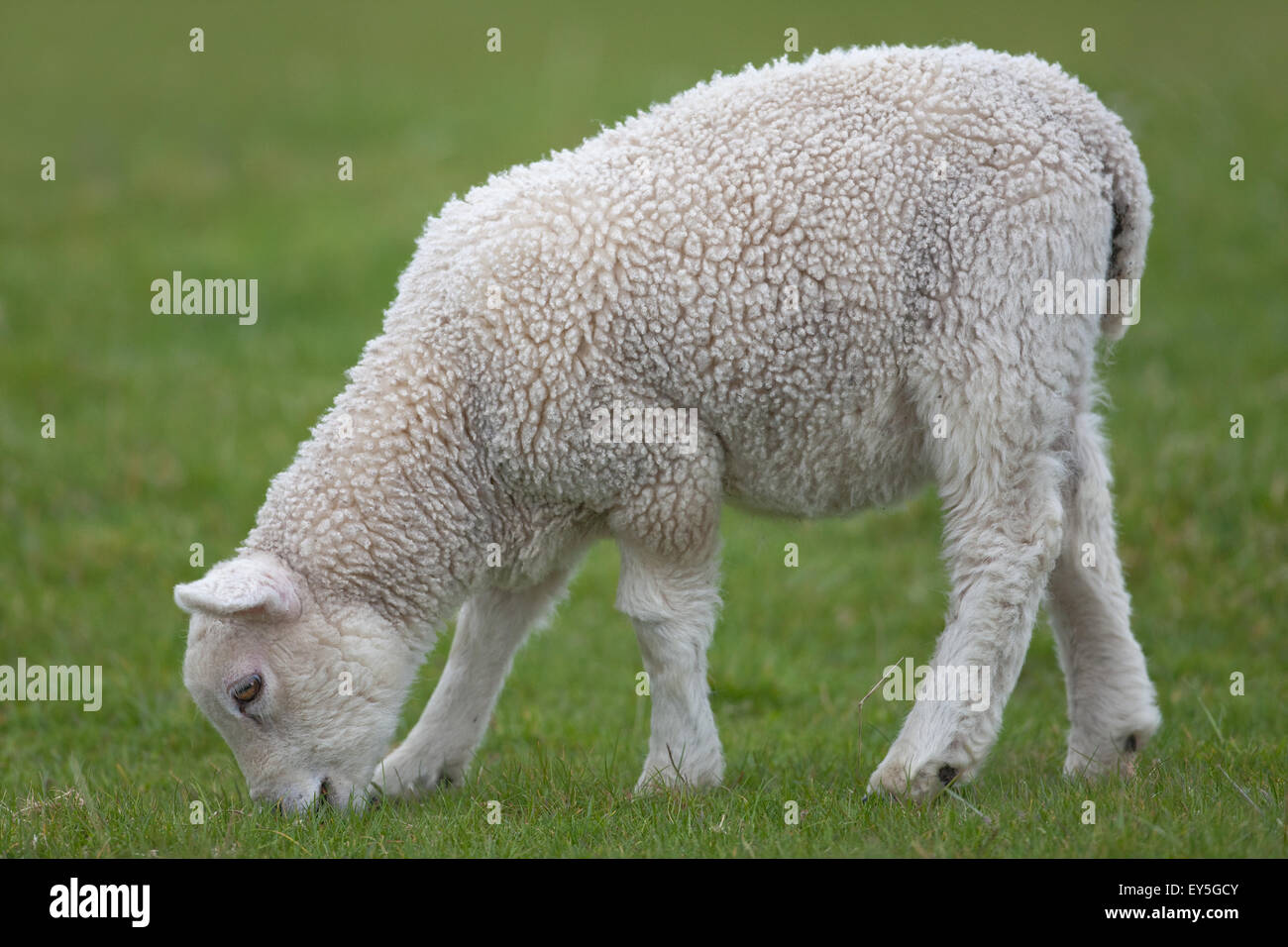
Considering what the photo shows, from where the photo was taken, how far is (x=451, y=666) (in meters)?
5.68

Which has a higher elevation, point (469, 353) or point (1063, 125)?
point (1063, 125)

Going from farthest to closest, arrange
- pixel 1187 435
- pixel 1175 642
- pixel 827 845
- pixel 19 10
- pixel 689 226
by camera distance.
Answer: pixel 19 10, pixel 1187 435, pixel 1175 642, pixel 689 226, pixel 827 845

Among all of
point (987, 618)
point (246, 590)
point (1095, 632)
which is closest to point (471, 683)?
point (246, 590)

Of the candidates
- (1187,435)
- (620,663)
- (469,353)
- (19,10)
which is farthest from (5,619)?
(19,10)

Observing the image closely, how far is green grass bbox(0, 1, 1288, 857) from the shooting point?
4.82 metres

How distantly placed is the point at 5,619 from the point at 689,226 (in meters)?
4.53

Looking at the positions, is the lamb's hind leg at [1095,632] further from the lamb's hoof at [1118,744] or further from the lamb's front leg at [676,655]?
the lamb's front leg at [676,655]

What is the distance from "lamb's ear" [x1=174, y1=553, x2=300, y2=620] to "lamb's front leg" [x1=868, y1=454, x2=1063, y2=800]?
1.93m

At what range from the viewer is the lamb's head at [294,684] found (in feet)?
15.9

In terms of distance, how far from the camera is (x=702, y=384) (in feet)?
16.1

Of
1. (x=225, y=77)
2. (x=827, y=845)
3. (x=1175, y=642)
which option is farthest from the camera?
(x=225, y=77)

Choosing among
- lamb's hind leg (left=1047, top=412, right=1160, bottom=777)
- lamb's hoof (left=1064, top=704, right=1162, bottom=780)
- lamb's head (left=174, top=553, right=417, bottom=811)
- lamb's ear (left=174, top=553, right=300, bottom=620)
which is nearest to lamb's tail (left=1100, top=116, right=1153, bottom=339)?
lamb's hind leg (left=1047, top=412, right=1160, bottom=777)

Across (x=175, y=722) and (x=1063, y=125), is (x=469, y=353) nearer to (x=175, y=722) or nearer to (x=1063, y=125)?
(x=1063, y=125)

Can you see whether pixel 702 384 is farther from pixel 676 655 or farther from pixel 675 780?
pixel 675 780
